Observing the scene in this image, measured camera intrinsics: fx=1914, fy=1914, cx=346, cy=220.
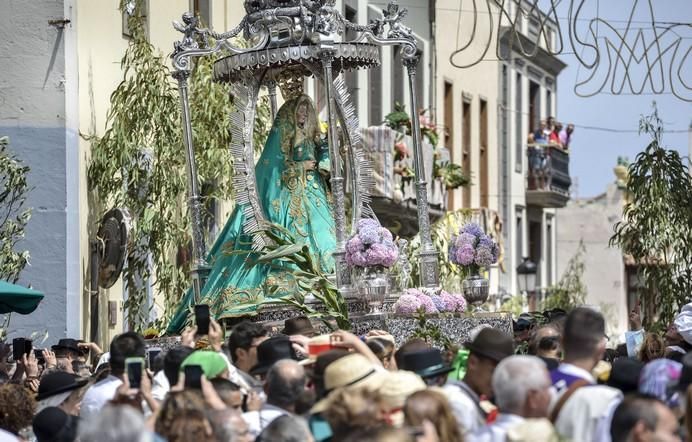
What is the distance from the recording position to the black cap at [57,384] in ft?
34.5

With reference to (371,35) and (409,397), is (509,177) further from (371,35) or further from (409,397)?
(409,397)

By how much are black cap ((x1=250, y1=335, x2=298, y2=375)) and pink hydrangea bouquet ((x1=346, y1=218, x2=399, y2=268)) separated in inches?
175

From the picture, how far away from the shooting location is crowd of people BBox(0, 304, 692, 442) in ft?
26.1

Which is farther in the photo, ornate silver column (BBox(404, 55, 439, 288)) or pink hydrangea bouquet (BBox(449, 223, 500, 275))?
pink hydrangea bouquet (BBox(449, 223, 500, 275))

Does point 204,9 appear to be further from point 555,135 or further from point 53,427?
point 555,135

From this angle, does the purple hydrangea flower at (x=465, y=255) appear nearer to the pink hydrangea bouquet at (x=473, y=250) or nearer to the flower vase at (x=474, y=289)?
the pink hydrangea bouquet at (x=473, y=250)

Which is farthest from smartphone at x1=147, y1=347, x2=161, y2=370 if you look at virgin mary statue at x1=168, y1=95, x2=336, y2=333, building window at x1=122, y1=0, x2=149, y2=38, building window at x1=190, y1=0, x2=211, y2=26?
building window at x1=190, y1=0, x2=211, y2=26

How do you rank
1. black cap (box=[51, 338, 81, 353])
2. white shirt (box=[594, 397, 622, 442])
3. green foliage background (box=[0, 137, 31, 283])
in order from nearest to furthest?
1. white shirt (box=[594, 397, 622, 442])
2. black cap (box=[51, 338, 81, 353])
3. green foliage background (box=[0, 137, 31, 283])

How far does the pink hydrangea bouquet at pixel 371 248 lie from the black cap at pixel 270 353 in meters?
4.44

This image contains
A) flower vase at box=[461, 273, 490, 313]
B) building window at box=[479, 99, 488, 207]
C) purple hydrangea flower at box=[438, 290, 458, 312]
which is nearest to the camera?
purple hydrangea flower at box=[438, 290, 458, 312]

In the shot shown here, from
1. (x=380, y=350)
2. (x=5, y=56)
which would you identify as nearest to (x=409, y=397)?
(x=380, y=350)

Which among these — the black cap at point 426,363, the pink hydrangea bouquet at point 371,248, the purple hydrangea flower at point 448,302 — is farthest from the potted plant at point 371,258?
the black cap at point 426,363

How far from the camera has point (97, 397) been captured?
10.2 m

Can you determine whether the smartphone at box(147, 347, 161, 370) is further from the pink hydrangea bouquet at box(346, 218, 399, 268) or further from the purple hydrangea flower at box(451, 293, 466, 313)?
the purple hydrangea flower at box(451, 293, 466, 313)
